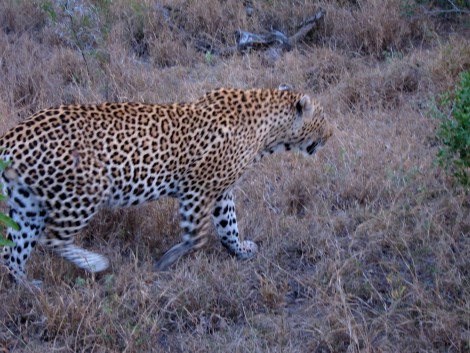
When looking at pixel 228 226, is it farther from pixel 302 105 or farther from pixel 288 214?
pixel 302 105

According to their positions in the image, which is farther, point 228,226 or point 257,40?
point 257,40

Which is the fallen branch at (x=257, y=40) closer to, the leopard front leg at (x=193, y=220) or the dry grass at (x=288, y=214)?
the dry grass at (x=288, y=214)

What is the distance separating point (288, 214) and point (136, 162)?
5.21 feet

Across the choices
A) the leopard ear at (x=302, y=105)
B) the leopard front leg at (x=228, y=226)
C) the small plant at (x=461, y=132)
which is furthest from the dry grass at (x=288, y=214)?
the leopard ear at (x=302, y=105)

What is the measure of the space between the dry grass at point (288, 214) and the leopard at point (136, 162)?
0.21 metres

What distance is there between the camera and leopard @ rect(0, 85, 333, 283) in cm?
515

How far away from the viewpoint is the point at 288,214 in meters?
6.55

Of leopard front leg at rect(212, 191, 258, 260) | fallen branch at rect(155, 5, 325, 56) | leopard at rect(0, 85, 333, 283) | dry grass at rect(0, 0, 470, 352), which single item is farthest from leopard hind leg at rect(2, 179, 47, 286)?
fallen branch at rect(155, 5, 325, 56)

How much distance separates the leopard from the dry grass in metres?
0.21

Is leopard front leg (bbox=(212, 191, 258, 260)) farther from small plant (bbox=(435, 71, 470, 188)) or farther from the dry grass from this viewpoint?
small plant (bbox=(435, 71, 470, 188))

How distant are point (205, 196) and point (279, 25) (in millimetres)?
5138

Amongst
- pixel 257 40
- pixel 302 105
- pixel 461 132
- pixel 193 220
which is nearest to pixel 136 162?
pixel 193 220

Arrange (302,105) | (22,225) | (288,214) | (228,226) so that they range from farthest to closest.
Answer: (288,214) → (302,105) → (228,226) → (22,225)

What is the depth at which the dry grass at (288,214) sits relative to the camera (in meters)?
4.91
